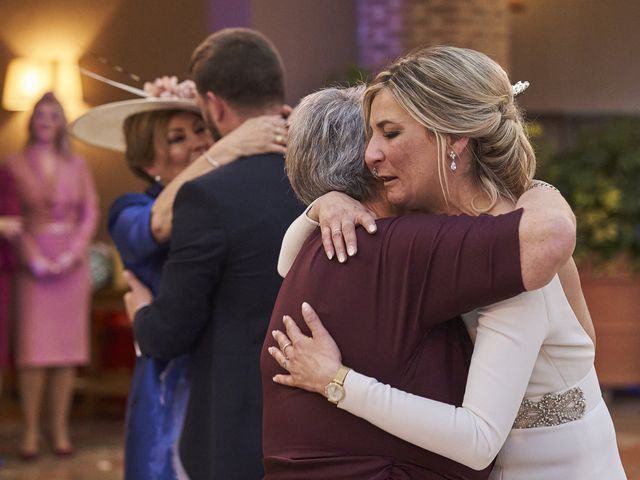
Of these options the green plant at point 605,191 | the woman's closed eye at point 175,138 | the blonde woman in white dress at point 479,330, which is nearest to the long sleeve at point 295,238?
the blonde woman in white dress at point 479,330

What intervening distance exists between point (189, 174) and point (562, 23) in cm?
972

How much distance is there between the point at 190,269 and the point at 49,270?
12.6 feet

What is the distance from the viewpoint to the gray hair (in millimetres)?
1910

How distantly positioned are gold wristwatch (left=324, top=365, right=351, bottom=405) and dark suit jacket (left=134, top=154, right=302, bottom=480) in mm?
822

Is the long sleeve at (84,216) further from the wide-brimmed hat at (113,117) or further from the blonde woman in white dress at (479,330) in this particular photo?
the blonde woman in white dress at (479,330)

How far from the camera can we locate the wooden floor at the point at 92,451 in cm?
558

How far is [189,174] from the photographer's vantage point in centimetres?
271

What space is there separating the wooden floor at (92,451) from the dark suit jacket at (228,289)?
10.4 ft

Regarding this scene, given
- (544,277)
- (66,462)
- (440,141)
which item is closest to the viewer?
(544,277)

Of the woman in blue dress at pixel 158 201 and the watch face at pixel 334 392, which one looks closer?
the watch face at pixel 334 392

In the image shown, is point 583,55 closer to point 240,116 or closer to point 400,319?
point 240,116

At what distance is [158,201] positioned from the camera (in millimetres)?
2781

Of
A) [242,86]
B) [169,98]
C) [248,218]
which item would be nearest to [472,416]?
[248,218]

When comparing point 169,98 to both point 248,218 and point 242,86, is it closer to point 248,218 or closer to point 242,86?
point 242,86
